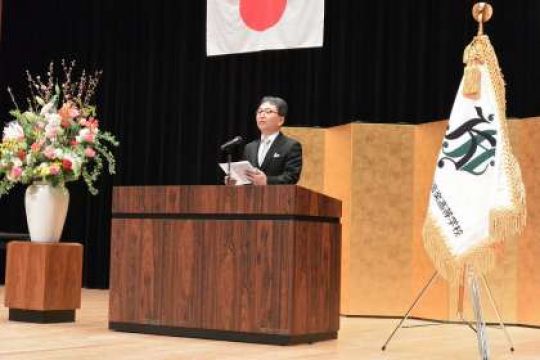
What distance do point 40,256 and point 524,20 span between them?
3909 mm

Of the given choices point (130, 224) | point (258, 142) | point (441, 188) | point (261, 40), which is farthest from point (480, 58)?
point (261, 40)

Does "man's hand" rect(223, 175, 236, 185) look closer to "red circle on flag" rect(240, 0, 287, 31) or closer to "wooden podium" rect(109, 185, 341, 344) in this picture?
"wooden podium" rect(109, 185, 341, 344)

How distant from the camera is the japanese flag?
292 inches

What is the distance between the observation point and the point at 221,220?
15.2 feet

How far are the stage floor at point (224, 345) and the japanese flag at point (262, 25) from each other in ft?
8.92

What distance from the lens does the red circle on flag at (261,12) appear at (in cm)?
760

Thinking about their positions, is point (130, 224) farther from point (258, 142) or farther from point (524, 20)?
point (524, 20)

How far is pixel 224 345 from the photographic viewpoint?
4.41m

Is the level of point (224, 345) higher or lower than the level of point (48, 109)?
lower

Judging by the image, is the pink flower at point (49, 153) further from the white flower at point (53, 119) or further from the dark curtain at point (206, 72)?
the dark curtain at point (206, 72)

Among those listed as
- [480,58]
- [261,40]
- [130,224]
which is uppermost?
[261,40]

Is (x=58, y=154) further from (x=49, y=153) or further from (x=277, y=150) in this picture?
(x=277, y=150)

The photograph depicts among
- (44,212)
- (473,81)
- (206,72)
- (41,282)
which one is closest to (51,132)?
(44,212)

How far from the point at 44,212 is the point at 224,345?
1.74 m
